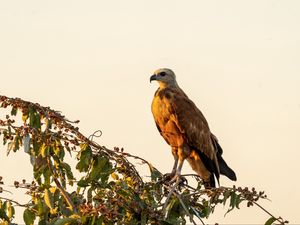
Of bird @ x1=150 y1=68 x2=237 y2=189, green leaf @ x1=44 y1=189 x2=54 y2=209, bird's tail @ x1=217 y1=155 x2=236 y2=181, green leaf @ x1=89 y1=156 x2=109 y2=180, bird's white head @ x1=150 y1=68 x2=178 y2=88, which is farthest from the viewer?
bird's white head @ x1=150 y1=68 x2=178 y2=88

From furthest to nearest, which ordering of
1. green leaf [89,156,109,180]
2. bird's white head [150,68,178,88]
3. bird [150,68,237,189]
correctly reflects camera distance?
bird's white head [150,68,178,88] → bird [150,68,237,189] → green leaf [89,156,109,180]

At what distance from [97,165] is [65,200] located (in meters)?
0.32

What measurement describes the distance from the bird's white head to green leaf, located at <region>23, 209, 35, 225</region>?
15.1 ft

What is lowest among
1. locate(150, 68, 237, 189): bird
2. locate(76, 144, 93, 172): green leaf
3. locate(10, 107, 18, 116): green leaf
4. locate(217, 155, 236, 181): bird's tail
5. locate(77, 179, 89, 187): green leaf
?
locate(77, 179, 89, 187): green leaf

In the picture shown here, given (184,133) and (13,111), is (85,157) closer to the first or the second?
(13,111)

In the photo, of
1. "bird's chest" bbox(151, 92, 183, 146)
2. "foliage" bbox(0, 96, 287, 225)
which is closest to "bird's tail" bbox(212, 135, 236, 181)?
"bird's chest" bbox(151, 92, 183, 146)

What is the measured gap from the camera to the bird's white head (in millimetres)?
9656

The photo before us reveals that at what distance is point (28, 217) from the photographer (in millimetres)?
5160

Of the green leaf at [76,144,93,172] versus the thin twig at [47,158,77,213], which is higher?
the green leaf at [76,144,93,172]

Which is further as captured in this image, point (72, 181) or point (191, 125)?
point (191, 125)

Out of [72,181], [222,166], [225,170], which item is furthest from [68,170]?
[222,166]

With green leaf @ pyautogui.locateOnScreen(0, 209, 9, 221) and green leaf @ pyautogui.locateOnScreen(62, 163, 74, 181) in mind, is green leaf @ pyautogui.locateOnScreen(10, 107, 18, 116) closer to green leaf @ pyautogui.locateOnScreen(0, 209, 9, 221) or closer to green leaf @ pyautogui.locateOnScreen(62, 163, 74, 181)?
green leaf @ pyautogui.locateOnScreen(62, 163, 74, 181)

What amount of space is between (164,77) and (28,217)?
4.81 metres

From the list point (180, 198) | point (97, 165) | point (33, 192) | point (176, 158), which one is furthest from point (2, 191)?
point (176, 158)
